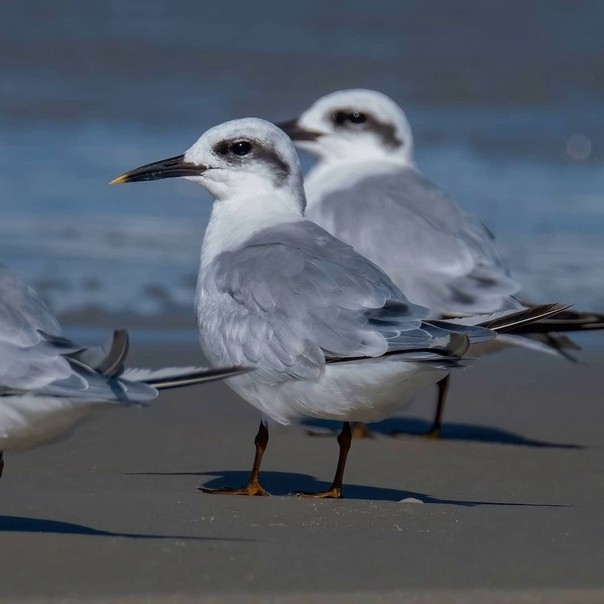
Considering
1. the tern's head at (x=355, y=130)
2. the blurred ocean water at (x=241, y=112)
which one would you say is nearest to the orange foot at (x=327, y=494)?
the blurred ocean water at (x=241, y=112)

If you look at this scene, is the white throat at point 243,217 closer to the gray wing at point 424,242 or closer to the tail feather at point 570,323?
the gray wing at point 424,242

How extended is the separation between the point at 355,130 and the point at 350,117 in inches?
2.8

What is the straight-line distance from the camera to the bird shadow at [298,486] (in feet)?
16.2

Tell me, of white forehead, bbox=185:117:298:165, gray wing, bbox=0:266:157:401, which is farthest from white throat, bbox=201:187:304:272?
gray wing, bbox=0:266:157:401

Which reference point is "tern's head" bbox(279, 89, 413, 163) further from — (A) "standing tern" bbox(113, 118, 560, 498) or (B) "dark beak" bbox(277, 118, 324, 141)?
(A) "standing tern" bbox(113, 118, 560, 498)

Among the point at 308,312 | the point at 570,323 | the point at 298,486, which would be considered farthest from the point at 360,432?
the point at 308,312

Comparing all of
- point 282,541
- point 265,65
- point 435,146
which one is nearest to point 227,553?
point 282,541

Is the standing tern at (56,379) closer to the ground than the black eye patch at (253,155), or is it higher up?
closer to the ground

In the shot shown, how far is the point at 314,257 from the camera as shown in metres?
5.00

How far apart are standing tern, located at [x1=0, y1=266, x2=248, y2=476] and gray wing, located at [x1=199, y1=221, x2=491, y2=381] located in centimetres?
86

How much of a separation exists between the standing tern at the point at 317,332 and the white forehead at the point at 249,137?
1.44 ft

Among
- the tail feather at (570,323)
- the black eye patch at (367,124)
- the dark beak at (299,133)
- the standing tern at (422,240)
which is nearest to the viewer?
the tail feather at (570,323)

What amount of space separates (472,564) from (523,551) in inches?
8.1

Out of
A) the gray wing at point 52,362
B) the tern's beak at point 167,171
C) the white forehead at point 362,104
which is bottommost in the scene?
the gray wing at point 52,362
